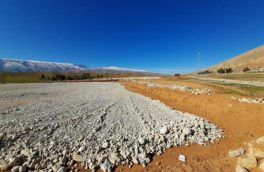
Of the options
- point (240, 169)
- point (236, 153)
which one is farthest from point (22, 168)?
point (236, 153)

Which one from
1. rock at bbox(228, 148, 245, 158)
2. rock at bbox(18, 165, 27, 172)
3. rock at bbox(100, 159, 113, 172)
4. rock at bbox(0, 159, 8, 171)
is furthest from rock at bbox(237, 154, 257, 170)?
rock at bbox(0, 159, 8, 171)

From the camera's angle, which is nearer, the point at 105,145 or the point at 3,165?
the point at 3,165

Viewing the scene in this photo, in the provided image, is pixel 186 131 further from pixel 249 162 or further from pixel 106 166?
pixel 106 166

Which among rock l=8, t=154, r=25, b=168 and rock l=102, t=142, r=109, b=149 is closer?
rock l=8, t=154, r=25, b=168

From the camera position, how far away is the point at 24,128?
11.4 meters

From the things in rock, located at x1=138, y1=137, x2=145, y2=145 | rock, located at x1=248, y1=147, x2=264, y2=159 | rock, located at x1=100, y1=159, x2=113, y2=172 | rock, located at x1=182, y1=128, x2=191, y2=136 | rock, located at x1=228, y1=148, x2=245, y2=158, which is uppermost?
rock, located at x1=248, y1=147, x2=264, y2=159

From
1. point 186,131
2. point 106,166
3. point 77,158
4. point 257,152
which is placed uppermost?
point 257,152

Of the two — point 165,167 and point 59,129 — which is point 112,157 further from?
point 59,129

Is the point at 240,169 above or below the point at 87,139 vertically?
below

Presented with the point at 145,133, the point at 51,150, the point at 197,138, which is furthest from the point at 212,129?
the point at 51,150

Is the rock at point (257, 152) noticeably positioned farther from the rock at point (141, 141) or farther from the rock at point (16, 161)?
the rock at point (16, 161)

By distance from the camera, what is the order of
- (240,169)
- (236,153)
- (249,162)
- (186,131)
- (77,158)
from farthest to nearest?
1. (186,131)
2. (236,153)
3. (77,158)
4. (249,162)
5. (240,169)

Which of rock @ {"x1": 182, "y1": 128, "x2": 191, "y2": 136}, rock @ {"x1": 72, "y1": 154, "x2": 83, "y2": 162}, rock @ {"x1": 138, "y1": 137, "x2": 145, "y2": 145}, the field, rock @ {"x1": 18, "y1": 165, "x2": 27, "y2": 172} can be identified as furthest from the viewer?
rock @ {"x1": 182, "y1": 128, "x2": 191, "y2": 136}

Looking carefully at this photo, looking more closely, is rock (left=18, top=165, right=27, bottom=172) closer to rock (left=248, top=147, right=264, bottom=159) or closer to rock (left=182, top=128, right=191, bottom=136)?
rock (left=182, top=128, right=191, bottom=136)
